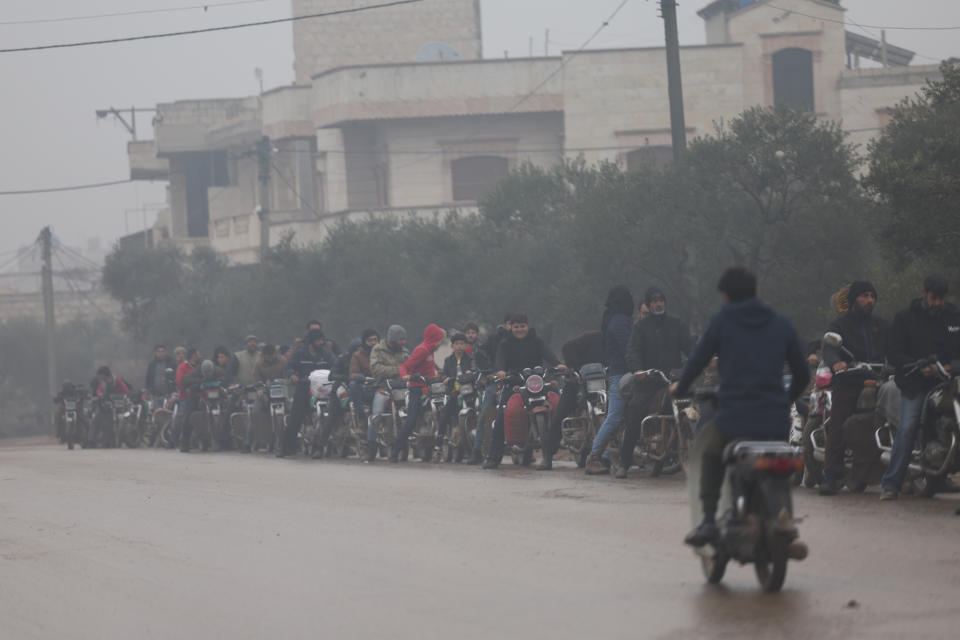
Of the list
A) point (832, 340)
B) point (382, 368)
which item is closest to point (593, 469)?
point (832, 340)

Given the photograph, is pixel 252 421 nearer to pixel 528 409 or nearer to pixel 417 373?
pixel 417 373

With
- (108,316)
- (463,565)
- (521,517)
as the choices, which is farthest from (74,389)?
(108,316)

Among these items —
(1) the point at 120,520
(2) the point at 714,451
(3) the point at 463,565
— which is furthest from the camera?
(1) the point at 120,520

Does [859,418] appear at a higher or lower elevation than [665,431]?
higher

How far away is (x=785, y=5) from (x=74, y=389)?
3313 cm

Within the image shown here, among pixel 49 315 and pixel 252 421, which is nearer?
pixel 252 421

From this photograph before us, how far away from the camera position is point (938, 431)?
1180cm

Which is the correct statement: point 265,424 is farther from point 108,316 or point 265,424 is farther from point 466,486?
point 108,316

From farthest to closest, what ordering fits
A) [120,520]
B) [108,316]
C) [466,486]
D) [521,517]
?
1. [108,316]
2. [466,486]
3. [120,520]
4. [521,517]

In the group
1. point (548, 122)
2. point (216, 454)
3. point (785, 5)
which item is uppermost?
point (785, 5)

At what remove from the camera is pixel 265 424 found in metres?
26.2

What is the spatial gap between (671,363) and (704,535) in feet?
23.9

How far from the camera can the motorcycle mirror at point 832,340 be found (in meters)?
12.5

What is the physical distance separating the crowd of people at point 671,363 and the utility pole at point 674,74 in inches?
171
